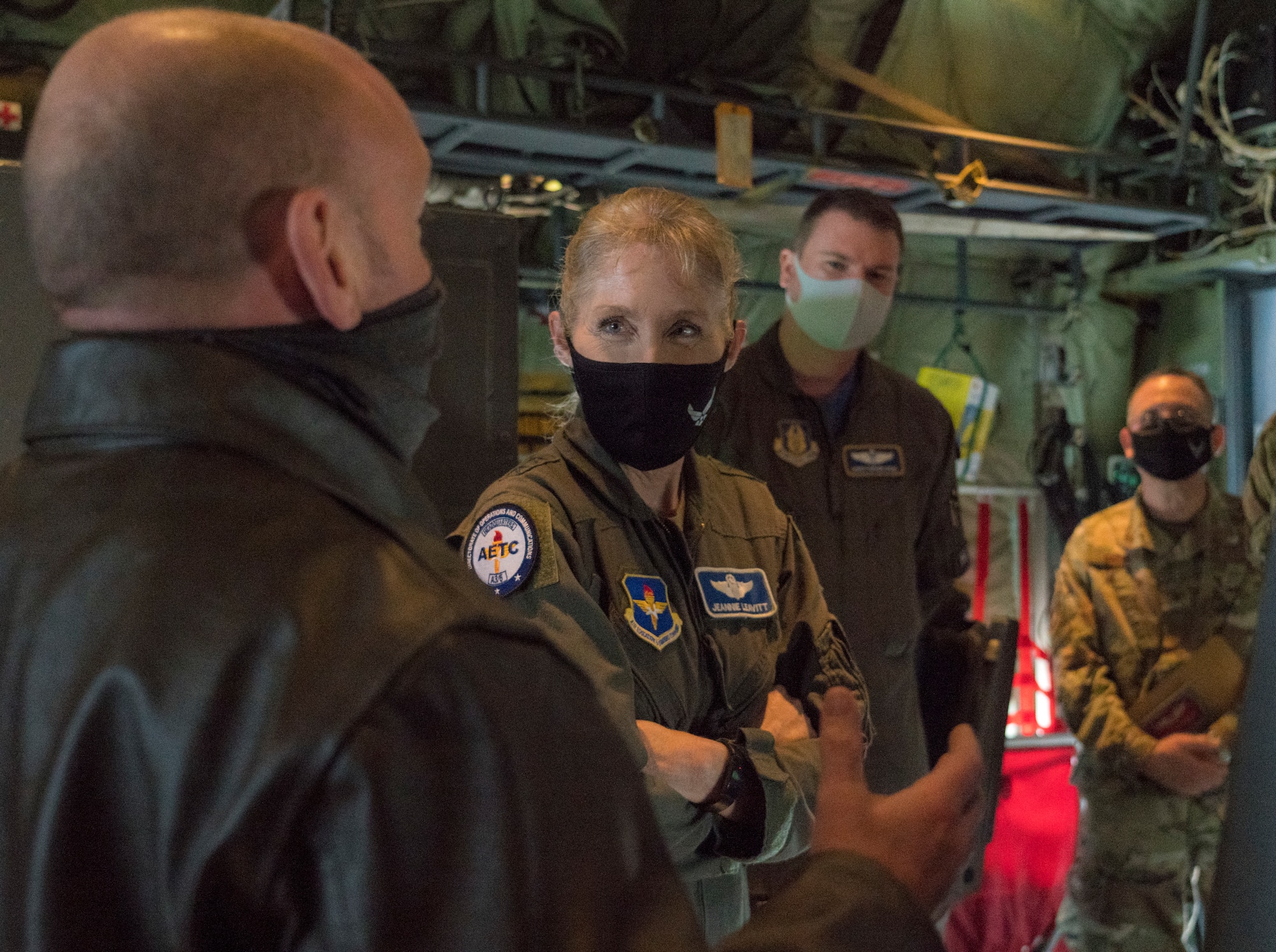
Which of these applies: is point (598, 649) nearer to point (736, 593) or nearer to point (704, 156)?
point (736, 593)

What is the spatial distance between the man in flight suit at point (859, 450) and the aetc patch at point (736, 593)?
0.86 m

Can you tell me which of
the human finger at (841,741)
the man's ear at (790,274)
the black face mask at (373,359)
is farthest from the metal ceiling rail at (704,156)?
the human finger at (841,741)

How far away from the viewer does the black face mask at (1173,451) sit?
307 centimetres

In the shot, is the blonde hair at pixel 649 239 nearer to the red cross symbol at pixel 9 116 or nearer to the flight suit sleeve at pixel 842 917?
the flight suit sleeve at pixel 842 917

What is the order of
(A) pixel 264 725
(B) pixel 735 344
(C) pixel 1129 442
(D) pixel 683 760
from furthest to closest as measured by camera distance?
(C) pixel 1129 442 < (B) pixel 735 344 < (D) pixel 683 760 < (A) pixel 264 725

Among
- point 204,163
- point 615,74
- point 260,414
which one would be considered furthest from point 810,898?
point 615,74

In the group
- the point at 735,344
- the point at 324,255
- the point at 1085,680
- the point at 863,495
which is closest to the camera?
the point at 324,255

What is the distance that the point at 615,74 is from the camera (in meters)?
4.29

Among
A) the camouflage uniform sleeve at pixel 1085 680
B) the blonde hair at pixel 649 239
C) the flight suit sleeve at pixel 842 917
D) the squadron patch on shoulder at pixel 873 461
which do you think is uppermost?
the blonde hair at pixel 649 239

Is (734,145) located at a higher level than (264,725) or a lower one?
higher

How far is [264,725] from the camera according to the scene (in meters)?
0.61

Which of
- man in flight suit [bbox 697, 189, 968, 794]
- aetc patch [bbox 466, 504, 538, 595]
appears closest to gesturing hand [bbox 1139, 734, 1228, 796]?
man in flight suit [bbox 697, 189, 968, 794]

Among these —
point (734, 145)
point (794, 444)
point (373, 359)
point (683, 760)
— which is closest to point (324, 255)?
point (373, 359)

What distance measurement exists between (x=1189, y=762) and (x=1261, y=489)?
810 mm
